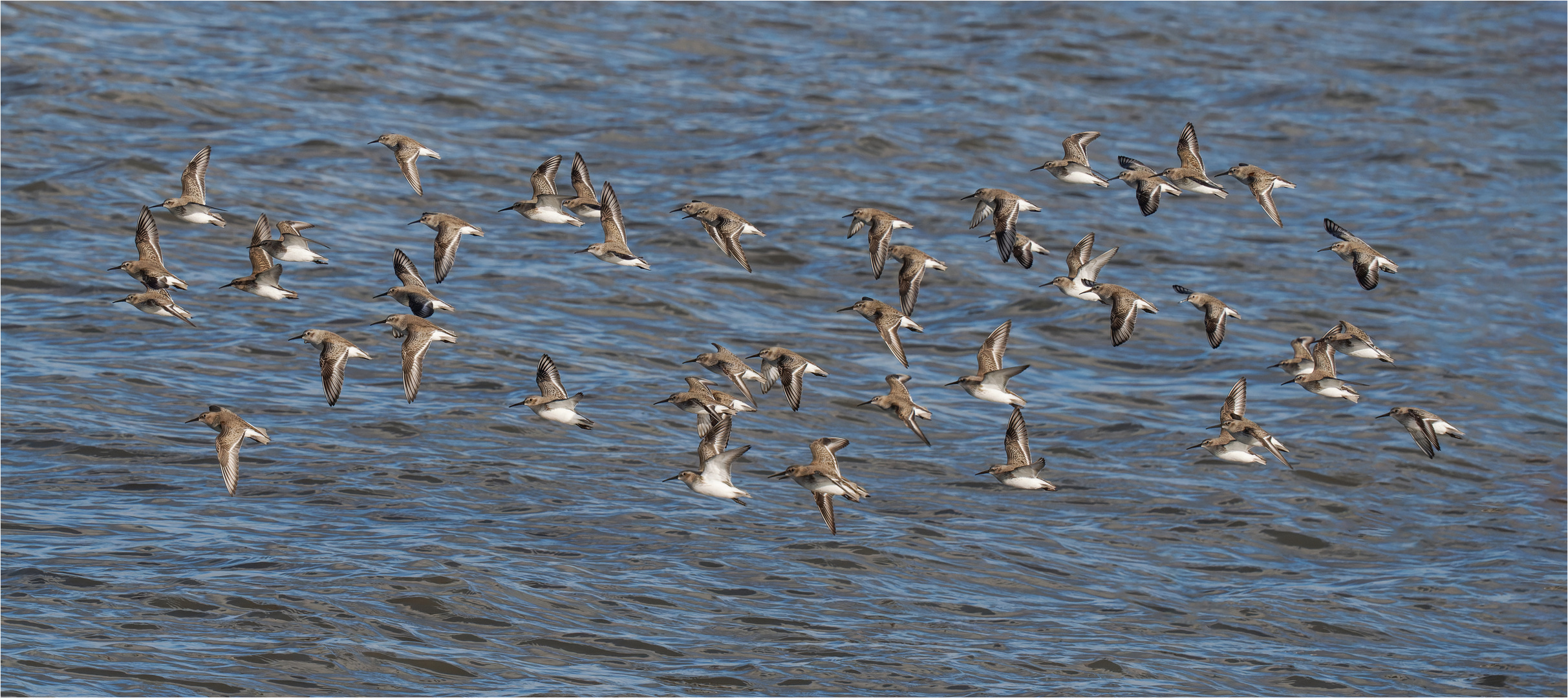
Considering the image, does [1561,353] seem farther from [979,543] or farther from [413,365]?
[413,365]

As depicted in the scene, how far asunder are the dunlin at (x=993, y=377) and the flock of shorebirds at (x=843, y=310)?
2cm

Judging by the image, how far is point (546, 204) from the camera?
15.6 meters

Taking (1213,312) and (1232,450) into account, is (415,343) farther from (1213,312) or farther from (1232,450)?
(1232,450)

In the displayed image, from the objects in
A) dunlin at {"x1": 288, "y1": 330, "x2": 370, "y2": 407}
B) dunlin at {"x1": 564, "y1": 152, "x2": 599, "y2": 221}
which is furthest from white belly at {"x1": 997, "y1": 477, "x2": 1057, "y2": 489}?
dunlin at {"x1": 288, "y1": 330, "x2": 370, "y2": 407}

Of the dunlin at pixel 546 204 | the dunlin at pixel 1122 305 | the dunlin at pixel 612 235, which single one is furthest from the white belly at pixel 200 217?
the dunlin at pixel 1122 305

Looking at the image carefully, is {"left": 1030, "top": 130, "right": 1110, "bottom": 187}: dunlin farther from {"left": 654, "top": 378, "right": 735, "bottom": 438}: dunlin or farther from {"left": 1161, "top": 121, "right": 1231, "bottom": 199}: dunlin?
{"left": 654, "top": 378, "right": 735, "bottom": 438}: dunlin

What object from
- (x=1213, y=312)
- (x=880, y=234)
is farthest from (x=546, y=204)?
(x=1213, y=312)

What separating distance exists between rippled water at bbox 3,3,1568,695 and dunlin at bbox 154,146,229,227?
3453 millimetres

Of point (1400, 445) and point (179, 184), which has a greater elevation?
point (179, 184)

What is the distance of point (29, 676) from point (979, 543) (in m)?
9.63

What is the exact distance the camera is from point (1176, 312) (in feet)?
87.7

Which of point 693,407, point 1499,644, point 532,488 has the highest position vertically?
point 693,407

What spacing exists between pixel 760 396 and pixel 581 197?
24.2 feet

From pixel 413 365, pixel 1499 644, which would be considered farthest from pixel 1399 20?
pixel 413 365
